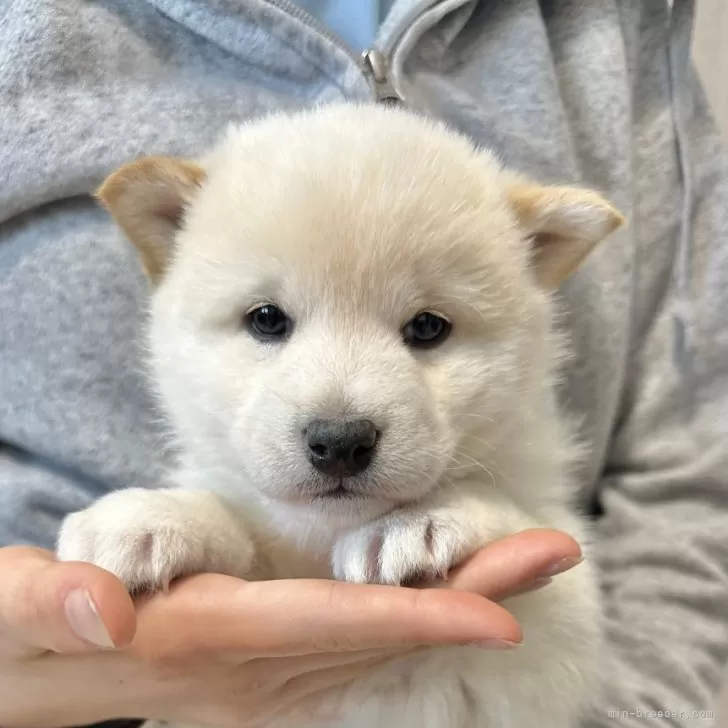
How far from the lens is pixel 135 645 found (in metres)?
0.88

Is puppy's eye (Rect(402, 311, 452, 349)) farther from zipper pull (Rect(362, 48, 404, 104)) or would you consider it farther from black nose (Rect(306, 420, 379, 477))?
zipper pull (Rect(362, 48, 404, 104))

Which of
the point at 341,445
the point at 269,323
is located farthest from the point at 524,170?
the point at 341,445

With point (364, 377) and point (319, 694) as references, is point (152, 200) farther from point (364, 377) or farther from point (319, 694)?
point (319, 694)

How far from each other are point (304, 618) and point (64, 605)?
257 mm

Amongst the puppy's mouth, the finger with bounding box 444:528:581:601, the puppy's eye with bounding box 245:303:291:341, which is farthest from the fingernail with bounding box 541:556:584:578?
the puppy's eye with bounding box 245:303:291:341

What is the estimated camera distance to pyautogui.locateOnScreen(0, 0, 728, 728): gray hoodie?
1264mm

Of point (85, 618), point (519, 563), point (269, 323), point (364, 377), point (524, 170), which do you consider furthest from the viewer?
point (524, 170)

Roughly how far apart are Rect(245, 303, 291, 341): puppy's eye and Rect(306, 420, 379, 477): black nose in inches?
7.9

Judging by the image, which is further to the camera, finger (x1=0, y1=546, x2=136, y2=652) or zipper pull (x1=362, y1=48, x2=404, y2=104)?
zipper pull (x1=362, y1=48, x2=404, y2=104)

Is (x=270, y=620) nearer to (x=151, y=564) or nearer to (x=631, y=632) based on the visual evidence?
(x=151, y=564)

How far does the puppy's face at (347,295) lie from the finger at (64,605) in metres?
0.27

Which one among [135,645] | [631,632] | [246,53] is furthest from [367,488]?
[246,53]

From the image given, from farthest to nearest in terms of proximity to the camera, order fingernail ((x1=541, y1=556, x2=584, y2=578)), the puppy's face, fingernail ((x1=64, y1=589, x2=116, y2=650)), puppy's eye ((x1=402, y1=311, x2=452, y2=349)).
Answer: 1. puppy's eye ((x1=402, y1=311, x2=452, y2=349))
2. the puppy's face
3. fingernail ((x1=541, y1=556, x2=584, y2=578))
4. fingernail ((x1=64, y1=589, x2=116, y2=650))

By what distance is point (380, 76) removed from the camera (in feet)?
4.28
